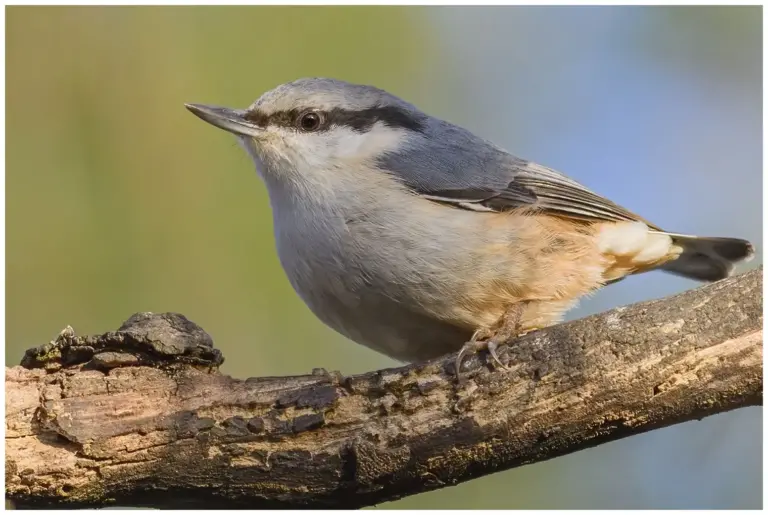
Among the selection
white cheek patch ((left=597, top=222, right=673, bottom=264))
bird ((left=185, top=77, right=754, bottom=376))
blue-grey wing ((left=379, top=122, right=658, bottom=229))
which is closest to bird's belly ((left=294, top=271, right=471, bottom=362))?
bird ((left=185, top=77, right=754, bottom=376))

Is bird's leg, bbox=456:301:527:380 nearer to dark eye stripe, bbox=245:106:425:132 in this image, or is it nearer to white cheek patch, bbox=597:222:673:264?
white cheek patch, bbox=597:222:673:264

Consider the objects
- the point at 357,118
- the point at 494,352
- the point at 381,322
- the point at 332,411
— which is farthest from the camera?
the point at 357,118

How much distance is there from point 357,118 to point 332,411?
1355 millimetres

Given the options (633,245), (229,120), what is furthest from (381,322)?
(633,245)

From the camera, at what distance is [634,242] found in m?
3.32

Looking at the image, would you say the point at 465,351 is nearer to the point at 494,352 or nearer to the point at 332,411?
the point at 494,352

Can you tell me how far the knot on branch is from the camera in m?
2.46

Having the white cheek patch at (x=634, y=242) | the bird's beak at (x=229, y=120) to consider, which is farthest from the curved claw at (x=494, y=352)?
the bird's beak at (x=229, y=120)

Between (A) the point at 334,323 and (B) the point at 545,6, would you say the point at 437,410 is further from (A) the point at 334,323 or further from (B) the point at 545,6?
(B) the point at 545,6

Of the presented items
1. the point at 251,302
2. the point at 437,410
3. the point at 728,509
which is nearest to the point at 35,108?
the point at 251,302

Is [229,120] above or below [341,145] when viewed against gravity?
above

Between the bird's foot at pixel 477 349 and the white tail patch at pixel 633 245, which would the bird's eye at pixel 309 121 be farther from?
the white tail patch at pixel 633 245

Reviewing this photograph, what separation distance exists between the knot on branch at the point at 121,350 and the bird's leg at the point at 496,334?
873 mm

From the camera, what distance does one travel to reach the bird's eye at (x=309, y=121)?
10.4 ft
